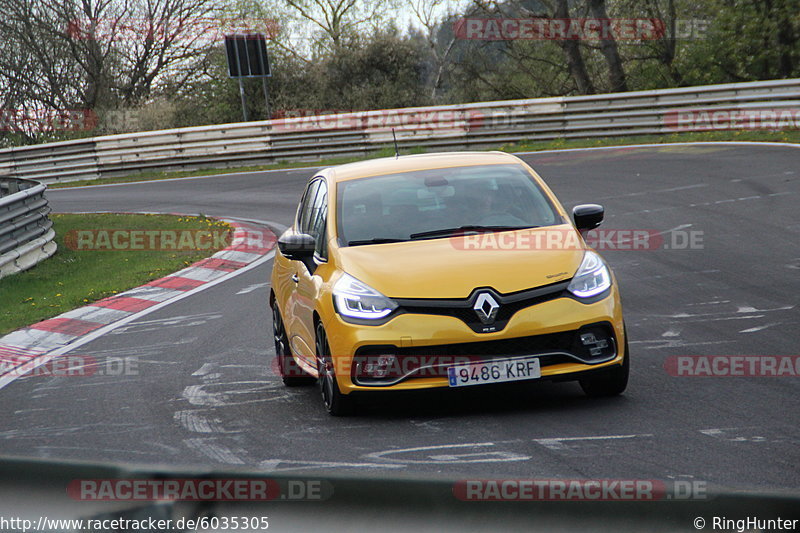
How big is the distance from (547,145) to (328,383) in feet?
65.2

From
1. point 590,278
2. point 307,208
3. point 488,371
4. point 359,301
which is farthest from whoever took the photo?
point 307,208

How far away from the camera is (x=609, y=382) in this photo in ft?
20.7

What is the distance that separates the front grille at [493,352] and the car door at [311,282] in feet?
2.55

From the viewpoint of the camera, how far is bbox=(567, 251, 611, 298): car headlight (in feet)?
20.3

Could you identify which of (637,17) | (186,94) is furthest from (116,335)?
(186,94)

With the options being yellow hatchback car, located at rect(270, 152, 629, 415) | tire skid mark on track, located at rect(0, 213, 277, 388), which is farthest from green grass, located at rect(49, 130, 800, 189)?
yellow hatchback car, located at rect(270, 152, 629, 415)

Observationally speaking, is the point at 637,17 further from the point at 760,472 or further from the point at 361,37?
the point at 760,472

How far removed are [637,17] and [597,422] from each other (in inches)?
1138

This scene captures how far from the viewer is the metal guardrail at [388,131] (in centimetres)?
2450

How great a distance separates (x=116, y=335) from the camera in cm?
1052

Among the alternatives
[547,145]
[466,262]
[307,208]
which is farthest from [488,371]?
[547,145]

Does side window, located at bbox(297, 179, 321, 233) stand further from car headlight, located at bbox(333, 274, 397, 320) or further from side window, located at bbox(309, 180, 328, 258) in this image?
car headlight, located at bbox(333, 274, 397, 320)

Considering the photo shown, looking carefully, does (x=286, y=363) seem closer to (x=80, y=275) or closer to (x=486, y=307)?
(x=486, y=307)

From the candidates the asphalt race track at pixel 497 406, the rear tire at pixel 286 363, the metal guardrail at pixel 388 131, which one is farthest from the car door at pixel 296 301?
the metal guardrail at pixel 388 131
